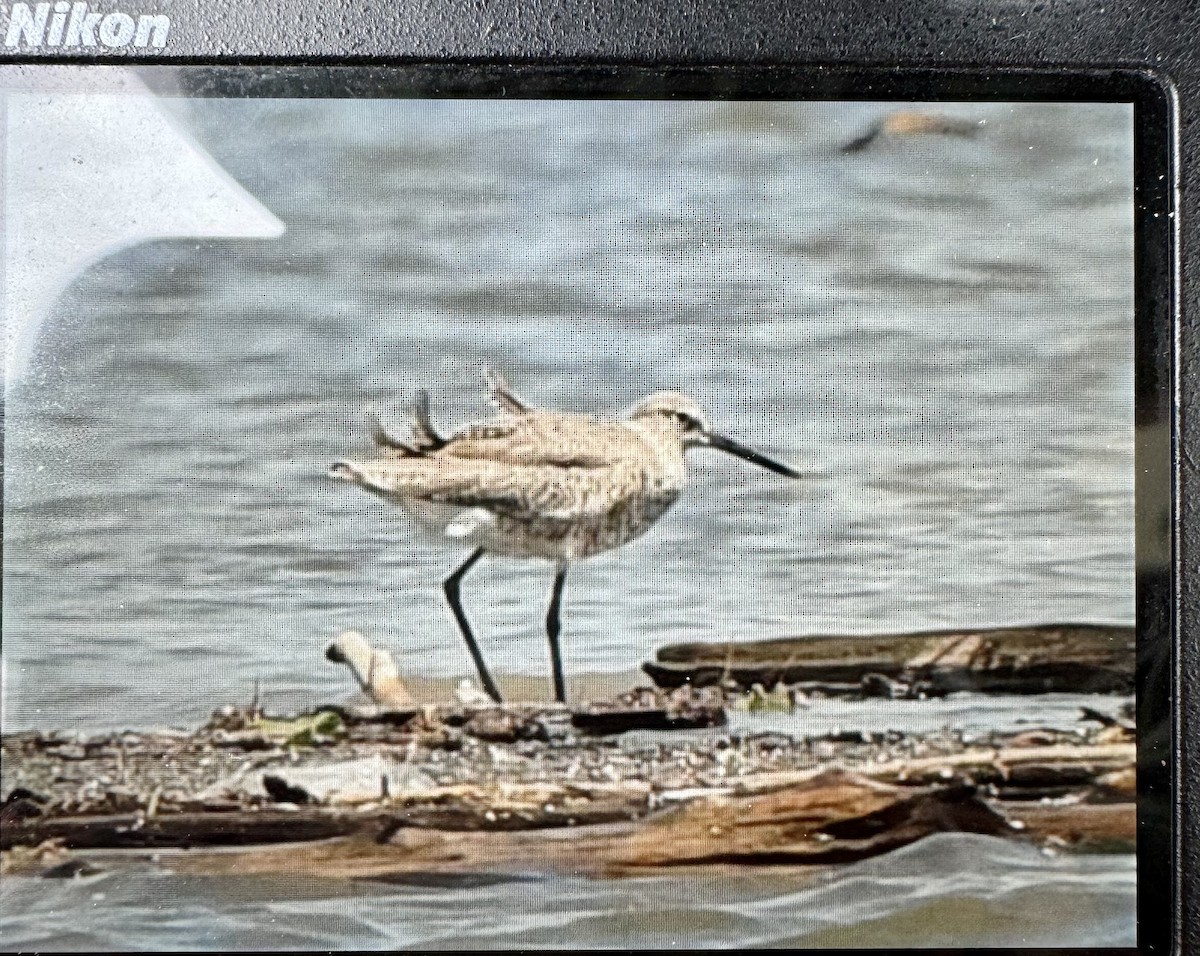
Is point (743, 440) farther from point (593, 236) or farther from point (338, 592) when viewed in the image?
point (338, 592)

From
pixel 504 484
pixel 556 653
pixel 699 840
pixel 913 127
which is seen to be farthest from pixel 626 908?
pixel 913 127

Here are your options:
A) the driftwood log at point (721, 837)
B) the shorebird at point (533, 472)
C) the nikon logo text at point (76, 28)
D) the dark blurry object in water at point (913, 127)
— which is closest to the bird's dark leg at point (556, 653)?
the shorebird at point (533, 472)

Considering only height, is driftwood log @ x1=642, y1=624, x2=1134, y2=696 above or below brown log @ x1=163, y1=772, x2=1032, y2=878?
above

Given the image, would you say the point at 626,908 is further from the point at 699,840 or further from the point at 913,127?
the point at 913,127

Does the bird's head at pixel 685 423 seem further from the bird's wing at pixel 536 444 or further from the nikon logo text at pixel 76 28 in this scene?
the nikon logo text at pixel 76 28

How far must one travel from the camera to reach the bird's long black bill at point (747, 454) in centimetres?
Result: 77

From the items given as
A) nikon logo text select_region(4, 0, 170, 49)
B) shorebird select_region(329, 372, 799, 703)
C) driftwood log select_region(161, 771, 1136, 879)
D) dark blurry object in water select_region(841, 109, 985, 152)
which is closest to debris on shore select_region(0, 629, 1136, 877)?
driftwood log select_region(161, 771, 1136, 879)

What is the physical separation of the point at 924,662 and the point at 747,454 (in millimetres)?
211

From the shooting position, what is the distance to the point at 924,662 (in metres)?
0.77

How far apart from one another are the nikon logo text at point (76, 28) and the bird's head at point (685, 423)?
47 centimetres

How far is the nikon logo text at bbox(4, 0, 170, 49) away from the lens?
770 millimetres

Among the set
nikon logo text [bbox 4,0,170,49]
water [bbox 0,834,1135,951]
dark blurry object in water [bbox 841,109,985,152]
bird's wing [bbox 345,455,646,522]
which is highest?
nikon logo text [bbox 4,0,170,49]

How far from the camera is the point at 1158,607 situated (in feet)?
2.57

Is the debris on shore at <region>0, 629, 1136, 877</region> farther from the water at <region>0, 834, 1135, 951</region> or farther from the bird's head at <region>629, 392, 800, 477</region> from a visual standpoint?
the bird's head at <region>629, 392, 800, 477</region>
